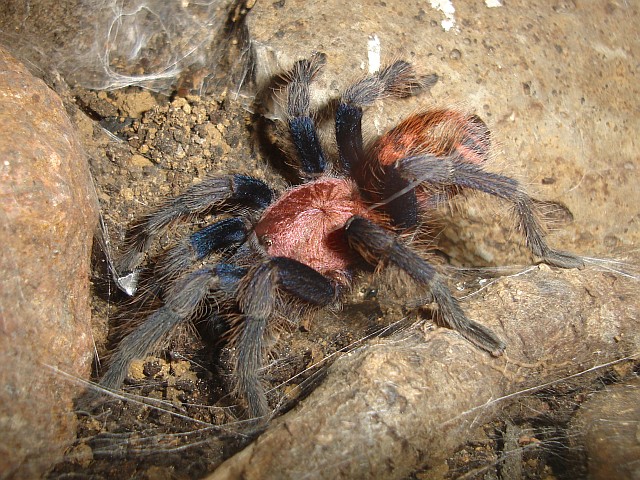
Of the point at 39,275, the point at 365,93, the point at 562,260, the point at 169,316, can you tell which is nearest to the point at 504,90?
the point at 365,93

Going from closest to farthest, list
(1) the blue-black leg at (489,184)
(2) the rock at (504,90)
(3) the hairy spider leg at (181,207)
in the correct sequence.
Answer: (1) the blue-black leg at (489,184) < (3) the hairy spider leg at (181,207) < (2) the rock at (504,90)

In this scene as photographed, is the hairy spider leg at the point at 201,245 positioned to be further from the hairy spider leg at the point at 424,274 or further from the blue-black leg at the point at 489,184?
the blue-black leg at the point at 489,184

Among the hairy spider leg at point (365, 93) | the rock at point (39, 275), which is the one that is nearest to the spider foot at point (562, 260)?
the hairy spider leg at point (365, 93)

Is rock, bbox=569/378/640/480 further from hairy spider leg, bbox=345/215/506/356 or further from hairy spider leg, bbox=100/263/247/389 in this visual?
hairy spider leg, bbox=100/263/247/389

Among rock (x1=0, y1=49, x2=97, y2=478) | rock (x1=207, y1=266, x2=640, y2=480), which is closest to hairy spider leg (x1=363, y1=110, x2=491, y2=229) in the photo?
rock (x1=207, y1=266, x2=640, y2=480)

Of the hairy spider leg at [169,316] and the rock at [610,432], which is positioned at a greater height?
the hairy spider leg at [169,316]

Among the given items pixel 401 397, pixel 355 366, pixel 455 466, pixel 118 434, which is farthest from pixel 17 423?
pixel 455 466

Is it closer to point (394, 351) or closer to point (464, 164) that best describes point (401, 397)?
point (394, 351)
